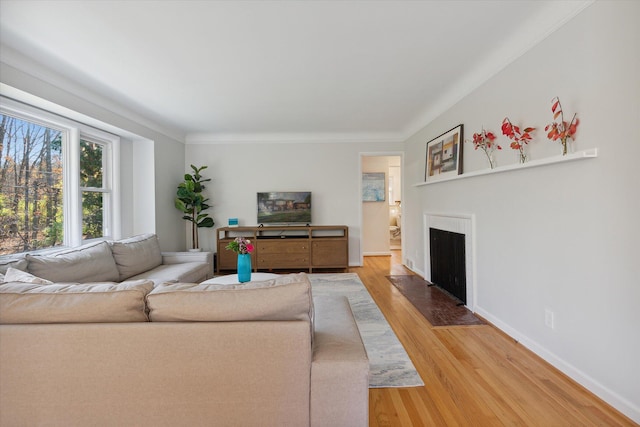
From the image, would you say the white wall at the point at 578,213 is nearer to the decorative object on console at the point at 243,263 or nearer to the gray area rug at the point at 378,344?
the gray area rug at the point at 378,344

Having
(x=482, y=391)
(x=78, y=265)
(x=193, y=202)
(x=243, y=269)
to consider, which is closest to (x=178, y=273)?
(x=78, y=265)

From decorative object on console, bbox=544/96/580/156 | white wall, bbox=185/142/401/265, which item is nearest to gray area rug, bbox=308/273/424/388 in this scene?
white wall, bbox=185/142/401/265

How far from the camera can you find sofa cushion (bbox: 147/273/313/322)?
1205 millimetres

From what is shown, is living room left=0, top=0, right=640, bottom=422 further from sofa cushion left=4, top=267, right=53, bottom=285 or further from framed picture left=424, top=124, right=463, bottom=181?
sofa cushion left=4, top=267, right=53, bottom=285

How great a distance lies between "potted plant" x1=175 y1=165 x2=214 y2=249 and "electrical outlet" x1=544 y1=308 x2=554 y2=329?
457 cm

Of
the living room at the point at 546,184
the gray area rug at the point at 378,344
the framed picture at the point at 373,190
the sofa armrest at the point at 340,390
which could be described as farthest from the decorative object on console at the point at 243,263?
the framed picture at the point at 373,190

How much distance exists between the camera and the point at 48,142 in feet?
10.3

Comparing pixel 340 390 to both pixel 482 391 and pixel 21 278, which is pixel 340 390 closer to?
pixel 482 391

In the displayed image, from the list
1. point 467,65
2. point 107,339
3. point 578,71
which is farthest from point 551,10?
point 107,339

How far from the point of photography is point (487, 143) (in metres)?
2.81

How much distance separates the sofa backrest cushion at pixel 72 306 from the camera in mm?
1195

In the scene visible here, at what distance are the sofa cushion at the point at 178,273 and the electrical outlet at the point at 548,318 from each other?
3.24 m

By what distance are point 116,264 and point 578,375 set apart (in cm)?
402

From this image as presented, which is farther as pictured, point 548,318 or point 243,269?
point 243,269
